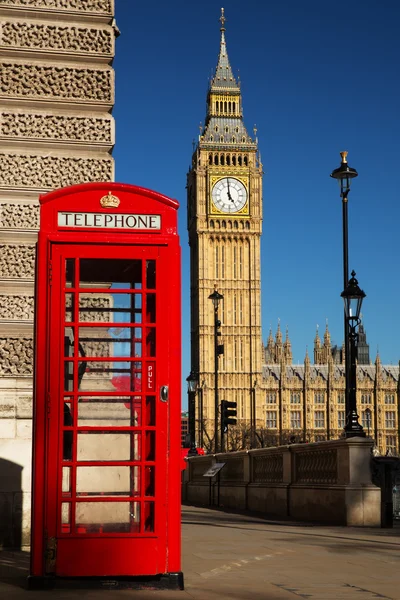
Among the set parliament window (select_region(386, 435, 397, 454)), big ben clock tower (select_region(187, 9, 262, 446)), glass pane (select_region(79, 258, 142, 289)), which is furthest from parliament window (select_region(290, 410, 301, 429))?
glass pane (select_region(79, 258, 142, 289))

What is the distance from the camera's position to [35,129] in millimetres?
9938

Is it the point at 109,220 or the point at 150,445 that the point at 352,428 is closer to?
the point at 150,445

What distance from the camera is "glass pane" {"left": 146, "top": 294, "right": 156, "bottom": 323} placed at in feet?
22.9

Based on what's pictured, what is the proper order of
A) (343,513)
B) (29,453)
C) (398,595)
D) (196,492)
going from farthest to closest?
(196,492) → (343,513) → (29,453) → (398,595)

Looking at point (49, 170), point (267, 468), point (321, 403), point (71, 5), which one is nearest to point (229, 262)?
point (321, 403)

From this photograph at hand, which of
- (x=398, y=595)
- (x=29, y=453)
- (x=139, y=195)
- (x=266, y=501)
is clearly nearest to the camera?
(x=398, y=595)

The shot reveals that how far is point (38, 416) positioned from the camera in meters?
6.70

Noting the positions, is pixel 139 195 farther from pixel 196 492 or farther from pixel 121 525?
pixel 196 492

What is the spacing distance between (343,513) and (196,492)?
12.7 meters

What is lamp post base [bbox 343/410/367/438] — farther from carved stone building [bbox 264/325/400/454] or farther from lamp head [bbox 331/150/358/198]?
carved stone building [bbox 264/325/400/454]

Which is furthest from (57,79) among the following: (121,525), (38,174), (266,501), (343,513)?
(266,501)

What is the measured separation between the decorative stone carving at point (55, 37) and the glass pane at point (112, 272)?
12.2 feet

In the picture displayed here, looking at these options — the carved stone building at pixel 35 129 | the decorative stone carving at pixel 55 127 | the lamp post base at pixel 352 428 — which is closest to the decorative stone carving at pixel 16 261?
the carved stone building at pixel 35 129

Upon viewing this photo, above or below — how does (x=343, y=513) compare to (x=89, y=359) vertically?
below
